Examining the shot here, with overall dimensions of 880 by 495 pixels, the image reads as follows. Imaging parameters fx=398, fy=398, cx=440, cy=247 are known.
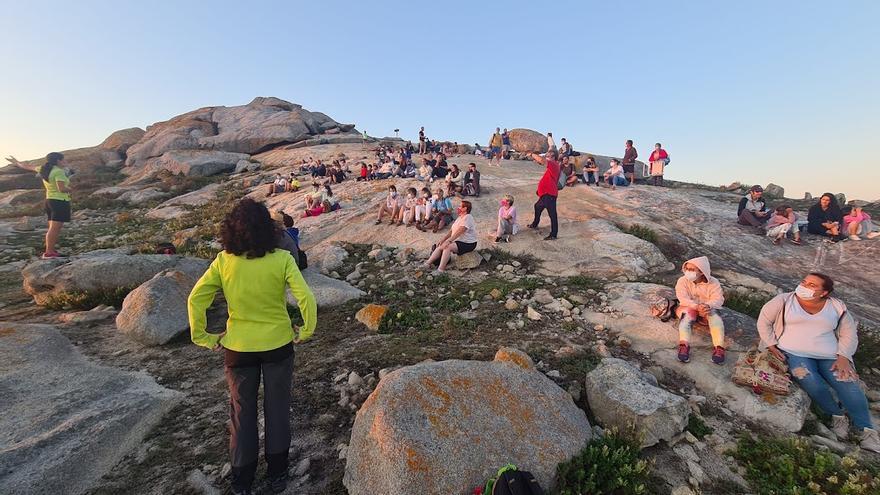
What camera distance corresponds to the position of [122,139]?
5441 centimetres

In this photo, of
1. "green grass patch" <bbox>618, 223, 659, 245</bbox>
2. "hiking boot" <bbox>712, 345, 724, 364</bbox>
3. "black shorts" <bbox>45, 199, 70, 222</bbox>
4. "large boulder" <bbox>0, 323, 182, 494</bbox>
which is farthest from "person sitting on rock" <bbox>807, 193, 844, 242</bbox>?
"black shorts" <bbox>45, 199, 70, 222</bbox>

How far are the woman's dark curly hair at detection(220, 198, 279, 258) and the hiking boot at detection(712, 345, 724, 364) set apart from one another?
20.5 ft

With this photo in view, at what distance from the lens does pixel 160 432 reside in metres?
4.54

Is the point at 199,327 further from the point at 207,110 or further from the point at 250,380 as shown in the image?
the point at 207,110

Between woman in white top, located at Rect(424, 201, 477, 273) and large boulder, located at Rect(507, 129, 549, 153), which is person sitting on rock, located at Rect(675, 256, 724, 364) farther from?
large boulder, located at Rect(507, 129, 549, 153)

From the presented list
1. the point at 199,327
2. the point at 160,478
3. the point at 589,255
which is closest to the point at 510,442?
the point at 199,327

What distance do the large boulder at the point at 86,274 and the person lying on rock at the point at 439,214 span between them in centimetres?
685

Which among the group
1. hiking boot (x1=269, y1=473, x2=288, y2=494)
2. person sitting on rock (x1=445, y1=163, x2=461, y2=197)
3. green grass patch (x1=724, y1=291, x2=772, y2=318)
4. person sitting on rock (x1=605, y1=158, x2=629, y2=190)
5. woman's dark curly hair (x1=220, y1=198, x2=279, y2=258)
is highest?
person sitting on rock (x1=605, y1=158, x2=629, y2=190)

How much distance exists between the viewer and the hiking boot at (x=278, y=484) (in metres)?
3.72

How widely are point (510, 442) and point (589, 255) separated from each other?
8017 millimetres

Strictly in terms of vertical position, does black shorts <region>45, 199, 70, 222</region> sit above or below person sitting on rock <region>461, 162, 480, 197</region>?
below

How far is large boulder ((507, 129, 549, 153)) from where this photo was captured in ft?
146

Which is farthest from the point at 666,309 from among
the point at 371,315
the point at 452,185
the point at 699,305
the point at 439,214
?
the point at 452,185

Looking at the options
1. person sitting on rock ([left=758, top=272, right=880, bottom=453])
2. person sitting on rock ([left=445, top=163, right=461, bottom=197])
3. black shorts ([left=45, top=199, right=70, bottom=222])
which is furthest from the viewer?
person sitting on rock ([left=445, top=163, right=461, bottom=197])
